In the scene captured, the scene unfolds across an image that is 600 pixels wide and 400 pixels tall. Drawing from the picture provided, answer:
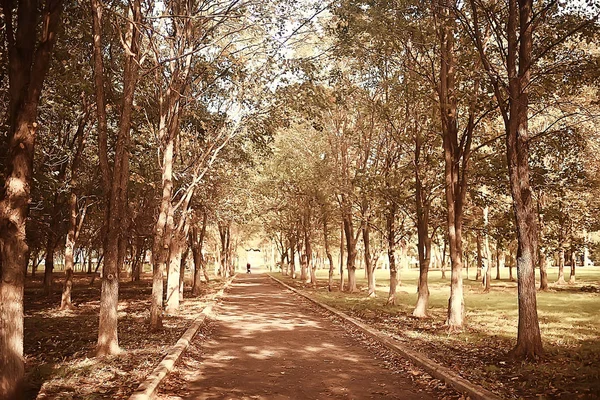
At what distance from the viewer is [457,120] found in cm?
1770

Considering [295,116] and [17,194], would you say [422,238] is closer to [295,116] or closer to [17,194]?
[295,116]

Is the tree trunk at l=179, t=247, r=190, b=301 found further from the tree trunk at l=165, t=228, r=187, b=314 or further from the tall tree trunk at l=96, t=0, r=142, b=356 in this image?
the tall tree trunk at l=96, t=0, r=142, b=356

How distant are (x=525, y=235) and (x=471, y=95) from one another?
11.3 ft

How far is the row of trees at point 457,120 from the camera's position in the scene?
33.4ft

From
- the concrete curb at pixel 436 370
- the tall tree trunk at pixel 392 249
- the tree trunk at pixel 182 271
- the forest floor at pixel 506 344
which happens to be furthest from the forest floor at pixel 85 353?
the tall tree trunk at pixel 392 249

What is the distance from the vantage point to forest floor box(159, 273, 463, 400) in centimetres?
768


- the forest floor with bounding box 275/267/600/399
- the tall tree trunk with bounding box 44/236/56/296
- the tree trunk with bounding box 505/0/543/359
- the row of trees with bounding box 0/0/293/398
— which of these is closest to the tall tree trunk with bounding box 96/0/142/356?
the row of trees with bounding box 0/0/293/398

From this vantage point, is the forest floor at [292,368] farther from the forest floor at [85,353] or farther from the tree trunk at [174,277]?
the tree trunk at [174,277]

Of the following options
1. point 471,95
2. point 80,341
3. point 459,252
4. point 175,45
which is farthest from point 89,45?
point 459,252

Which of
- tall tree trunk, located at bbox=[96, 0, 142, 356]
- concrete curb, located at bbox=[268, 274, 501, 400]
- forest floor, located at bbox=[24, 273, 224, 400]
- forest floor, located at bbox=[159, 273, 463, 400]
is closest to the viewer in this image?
concrete curb, located at bbox=[268, 274, 501, 400]

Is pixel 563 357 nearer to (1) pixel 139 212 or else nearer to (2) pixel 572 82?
(2) pixel 572 82

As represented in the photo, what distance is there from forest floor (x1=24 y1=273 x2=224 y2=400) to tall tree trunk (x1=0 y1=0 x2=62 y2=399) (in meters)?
0.78

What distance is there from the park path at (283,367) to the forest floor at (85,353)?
2.42 ft

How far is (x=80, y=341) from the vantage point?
1281cm
